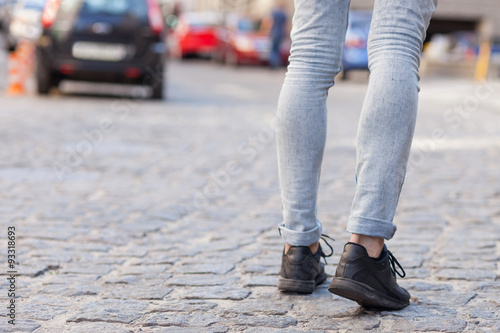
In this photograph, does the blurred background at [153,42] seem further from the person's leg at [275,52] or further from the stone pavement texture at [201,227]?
the stone pavement texture at [201,227]

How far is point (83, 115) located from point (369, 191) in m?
7.16

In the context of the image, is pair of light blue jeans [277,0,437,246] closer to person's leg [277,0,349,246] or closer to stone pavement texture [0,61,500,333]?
person's leg [277,0,349,246]

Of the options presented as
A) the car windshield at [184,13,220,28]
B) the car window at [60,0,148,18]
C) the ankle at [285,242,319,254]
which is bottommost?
the car windshield at [184,13,220,28]

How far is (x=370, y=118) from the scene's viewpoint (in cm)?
246

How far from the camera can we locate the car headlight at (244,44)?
80.1 feet

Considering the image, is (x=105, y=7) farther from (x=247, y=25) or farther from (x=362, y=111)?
(x=247, y=25)

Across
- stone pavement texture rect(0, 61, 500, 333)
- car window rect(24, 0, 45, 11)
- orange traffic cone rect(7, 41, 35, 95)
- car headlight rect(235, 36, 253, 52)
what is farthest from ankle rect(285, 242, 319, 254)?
car window rect(24, 0, 45, 11)

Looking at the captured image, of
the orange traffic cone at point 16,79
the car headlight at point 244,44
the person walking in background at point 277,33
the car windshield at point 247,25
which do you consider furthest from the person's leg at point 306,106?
the car windshield at point 247,25

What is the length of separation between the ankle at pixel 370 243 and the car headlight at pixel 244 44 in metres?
22.2

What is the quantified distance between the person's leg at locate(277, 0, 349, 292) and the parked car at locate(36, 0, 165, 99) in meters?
8.59

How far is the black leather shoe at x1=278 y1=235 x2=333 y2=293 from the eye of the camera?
267cm

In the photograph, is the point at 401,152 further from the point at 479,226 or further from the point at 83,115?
the point at 83,115

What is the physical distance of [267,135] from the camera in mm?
8180

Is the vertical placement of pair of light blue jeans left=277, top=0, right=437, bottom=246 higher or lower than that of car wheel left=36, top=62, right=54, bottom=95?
higher
